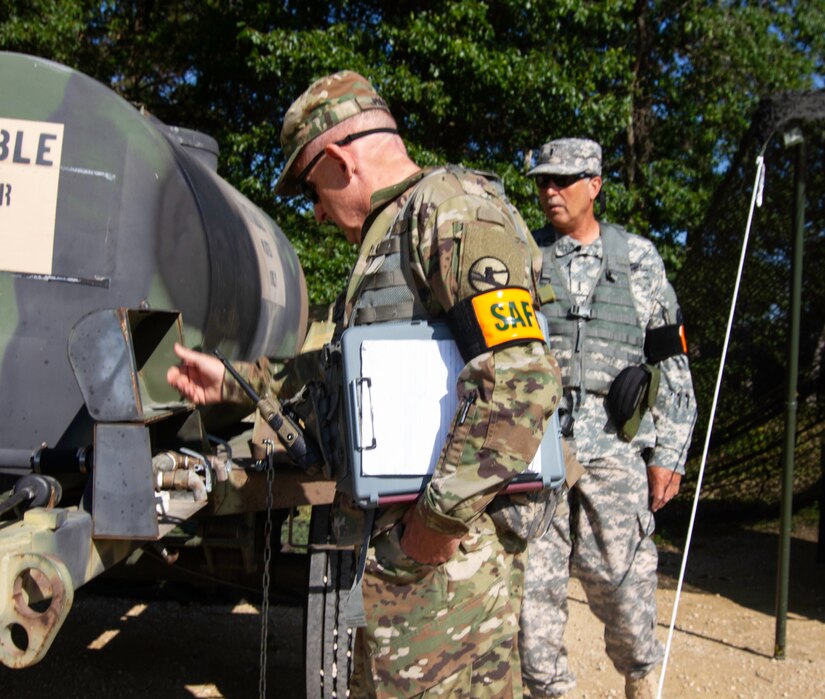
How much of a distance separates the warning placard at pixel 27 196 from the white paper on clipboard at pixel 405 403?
1.22 meters

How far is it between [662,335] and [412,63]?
7.13m

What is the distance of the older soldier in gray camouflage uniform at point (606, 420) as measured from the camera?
321 cm

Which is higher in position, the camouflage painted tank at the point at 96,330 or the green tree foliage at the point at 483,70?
the green tree foliage at the point at 483,70

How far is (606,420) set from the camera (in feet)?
10.7

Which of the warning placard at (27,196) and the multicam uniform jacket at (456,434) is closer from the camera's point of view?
the multicam uniform jacket at (456,434)

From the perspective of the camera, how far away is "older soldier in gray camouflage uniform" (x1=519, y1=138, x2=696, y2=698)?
3.21m

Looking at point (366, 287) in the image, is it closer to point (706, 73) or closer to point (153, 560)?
point (153, 560)

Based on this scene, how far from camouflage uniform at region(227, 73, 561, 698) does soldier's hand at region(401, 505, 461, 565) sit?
0.09 feet

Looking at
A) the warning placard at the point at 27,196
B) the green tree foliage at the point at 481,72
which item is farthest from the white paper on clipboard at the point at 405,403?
the green tree foliage at the point at 481,72

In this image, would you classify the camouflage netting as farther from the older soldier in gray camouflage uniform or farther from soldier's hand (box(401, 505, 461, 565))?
soldier's hand (box(401, 505, 461, 565))

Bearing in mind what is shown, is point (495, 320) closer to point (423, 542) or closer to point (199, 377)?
point (423, 542)

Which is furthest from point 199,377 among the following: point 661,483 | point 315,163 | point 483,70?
point 483,70

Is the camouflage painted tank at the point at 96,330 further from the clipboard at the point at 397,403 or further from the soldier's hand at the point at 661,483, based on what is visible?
the soldier's hand at the point at 661,483

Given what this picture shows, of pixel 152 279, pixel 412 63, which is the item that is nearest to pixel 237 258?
pixel 152 279
